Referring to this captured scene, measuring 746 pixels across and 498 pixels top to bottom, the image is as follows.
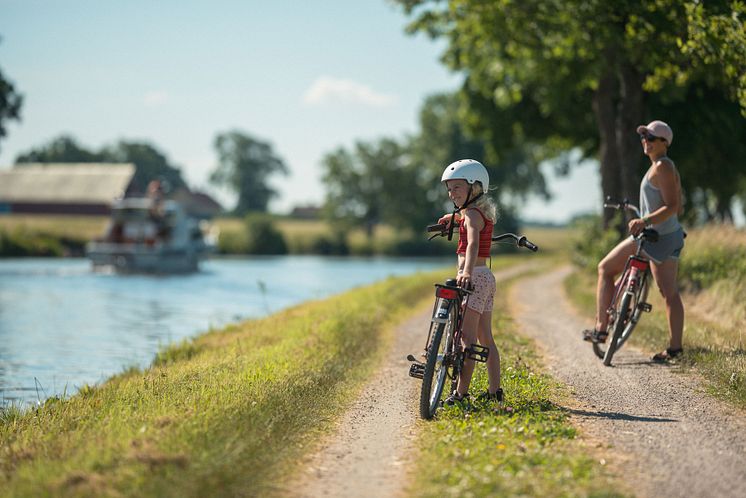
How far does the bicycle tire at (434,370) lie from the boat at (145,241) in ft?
117

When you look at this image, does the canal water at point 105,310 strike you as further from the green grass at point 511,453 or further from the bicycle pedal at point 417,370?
the green grass at point 511,453

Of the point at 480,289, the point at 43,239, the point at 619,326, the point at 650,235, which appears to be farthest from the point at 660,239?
the point at 43,239

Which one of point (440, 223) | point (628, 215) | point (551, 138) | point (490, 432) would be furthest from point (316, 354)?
point (551, 138)

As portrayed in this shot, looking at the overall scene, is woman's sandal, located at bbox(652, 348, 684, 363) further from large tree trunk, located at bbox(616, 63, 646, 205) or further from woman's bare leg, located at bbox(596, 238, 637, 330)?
large tree trunk, located at bbox(616, 63, 646, 205)

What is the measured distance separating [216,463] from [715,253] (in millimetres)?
12011

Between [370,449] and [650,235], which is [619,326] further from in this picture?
Answer: [370,449]

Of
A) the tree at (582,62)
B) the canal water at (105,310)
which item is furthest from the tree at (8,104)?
the tree at (582,62)

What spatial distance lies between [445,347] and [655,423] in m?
1.70

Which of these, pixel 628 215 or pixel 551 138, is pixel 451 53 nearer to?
pixel 551 138

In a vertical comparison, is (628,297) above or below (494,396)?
A: above

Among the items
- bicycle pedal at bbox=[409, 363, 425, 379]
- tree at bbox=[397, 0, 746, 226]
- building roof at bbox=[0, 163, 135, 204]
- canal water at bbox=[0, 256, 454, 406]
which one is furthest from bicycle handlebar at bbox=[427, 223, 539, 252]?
building roof at bbox=[0, 163, 135, 204]

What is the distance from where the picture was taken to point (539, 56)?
21.7 metres

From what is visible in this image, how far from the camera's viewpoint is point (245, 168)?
5492 inches

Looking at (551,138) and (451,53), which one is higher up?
(451,53)
